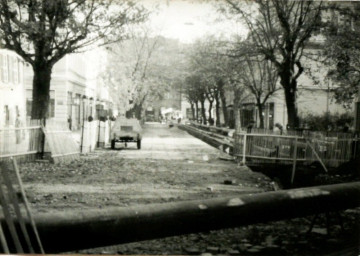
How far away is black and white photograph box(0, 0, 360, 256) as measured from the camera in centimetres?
324

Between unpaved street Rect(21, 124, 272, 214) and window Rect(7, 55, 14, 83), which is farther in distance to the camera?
unpaved street Rect(21, 124, 272, 214)

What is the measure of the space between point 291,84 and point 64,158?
10.9 feet

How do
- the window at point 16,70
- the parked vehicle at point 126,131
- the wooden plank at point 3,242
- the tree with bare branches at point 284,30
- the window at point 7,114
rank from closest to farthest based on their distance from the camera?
the wooden plank at point 3,242
the window at point 7,114
the window at point 16,70
the tree with bare branches at point 284,30
the parked vehicle at point 126,131

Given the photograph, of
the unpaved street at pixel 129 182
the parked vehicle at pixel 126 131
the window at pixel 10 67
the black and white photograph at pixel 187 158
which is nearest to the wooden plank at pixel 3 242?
the black and white photograph at pixel 187 158

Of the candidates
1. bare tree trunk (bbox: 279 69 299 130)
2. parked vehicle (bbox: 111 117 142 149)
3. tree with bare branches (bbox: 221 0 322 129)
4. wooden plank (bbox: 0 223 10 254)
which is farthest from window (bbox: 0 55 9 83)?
parked vehicle (bbox: 111 117 142 149)

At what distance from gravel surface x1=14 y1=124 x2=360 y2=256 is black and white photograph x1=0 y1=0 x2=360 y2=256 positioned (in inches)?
0.8

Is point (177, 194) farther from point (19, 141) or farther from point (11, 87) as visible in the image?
point (11, 87)

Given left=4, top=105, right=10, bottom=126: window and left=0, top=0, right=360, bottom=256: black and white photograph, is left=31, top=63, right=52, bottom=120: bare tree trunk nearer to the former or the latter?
left=0, top=0, right=360, bottom=256: black and white photograph

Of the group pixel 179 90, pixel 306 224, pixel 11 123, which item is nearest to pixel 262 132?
pixel 179 90

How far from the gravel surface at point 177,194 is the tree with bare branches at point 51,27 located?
2.96 ft

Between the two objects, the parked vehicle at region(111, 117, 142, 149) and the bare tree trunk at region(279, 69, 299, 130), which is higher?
the bare tree trunk at region(279, 69, 299, 130)

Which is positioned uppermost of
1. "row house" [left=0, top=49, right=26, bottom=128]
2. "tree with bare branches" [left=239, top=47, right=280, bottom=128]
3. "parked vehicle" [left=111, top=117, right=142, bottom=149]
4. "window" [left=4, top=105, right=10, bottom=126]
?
"tree with bare branches" [left=239, top=47, right=280, bottom=128]

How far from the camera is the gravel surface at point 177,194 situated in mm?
3824

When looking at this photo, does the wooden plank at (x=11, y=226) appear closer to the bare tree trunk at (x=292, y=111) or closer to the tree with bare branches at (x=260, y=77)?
the bare tree trunk at (x=292, y=111)
